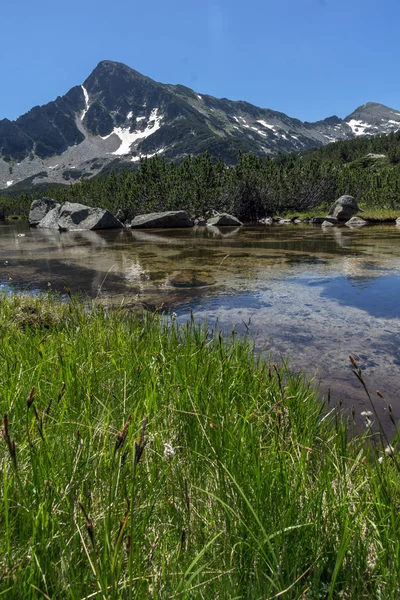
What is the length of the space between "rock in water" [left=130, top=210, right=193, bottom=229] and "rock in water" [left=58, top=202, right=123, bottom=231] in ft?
11.0

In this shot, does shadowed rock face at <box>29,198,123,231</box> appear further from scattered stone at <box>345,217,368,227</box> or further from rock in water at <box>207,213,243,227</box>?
scattered stone at <box>345,217,368,227</box>

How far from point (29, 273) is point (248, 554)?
14141 mm

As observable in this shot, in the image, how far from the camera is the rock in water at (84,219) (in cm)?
4547

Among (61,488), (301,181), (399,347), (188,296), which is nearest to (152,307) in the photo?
(188,296)

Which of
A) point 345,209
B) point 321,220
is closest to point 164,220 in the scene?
point 321,220

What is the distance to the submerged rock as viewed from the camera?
1138 cm

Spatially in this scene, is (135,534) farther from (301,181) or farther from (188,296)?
(301,181)

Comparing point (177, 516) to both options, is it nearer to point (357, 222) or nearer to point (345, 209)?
point (357, 222)

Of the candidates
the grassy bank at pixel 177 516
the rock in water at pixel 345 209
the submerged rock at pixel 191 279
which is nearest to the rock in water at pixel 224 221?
the rock in water at pixel 345 209

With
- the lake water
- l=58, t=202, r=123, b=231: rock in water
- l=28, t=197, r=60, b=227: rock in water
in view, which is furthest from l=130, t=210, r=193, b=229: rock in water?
l=28, t=197, r=60, b=227: rock in water

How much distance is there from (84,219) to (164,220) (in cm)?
1045

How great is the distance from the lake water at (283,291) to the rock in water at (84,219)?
1018 inches

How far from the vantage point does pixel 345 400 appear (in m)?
4.56

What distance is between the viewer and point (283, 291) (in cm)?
1026
